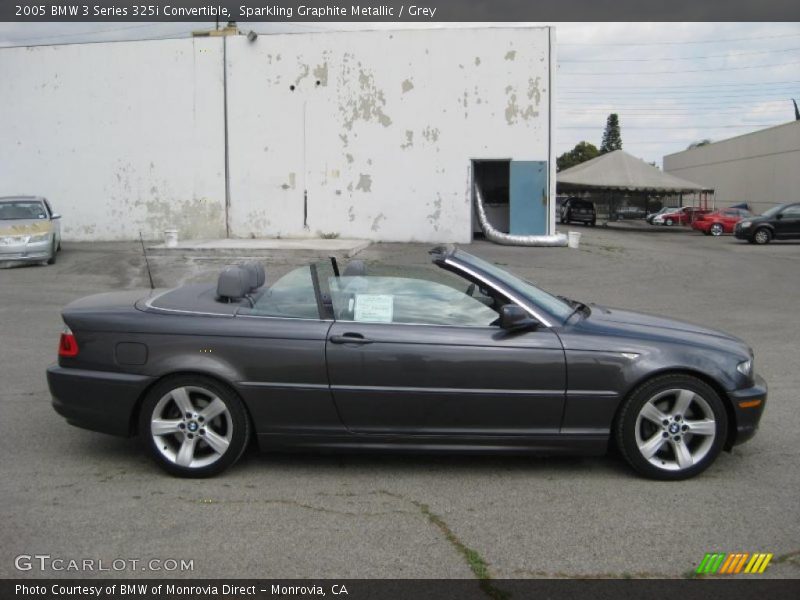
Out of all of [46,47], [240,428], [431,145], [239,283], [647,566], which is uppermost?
[46,47]

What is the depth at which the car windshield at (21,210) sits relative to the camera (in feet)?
57.2

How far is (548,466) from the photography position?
5.03 meters

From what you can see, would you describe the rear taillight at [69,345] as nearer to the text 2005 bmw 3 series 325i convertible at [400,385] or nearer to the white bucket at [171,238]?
the text 2005 bmw 3 series 325i convertible at [400,385]

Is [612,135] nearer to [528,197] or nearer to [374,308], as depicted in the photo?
[528,197]

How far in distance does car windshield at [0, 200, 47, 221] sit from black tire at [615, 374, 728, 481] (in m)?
16.4

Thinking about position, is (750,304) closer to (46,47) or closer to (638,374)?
(638,374)

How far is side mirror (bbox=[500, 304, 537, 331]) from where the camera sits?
463 centimetres

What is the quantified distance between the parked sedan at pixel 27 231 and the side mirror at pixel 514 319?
1504 centimetres

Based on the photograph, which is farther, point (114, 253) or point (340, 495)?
point (114, 253)

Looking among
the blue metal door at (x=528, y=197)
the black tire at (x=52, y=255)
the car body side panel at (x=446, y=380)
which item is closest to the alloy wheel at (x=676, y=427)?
the car body side panel at (x=446, y=380)

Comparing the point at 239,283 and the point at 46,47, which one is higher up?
the point at 46,47

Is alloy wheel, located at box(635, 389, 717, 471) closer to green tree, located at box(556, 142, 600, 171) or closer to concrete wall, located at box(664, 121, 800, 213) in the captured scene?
concrete wall, located at box(664, 121, 800, 213)

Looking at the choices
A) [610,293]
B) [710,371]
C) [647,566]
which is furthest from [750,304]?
[647,566]

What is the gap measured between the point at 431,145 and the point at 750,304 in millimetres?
11433
